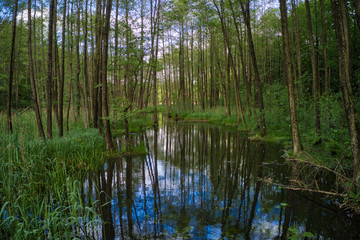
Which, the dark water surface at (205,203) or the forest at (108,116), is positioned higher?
the forest at (108,116)

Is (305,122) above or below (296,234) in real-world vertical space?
above

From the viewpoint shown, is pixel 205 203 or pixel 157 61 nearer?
pixel 205 203

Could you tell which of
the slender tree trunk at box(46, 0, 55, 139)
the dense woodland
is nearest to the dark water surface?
the dense woodland

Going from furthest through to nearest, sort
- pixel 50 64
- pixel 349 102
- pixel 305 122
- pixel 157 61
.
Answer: pixel 157 61, pixel 305 122, pixel 50 64, pixel 349 102

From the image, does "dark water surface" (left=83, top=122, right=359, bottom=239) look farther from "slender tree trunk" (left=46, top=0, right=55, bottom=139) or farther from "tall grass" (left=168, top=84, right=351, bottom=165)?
"slender tree trunk" (left=46, top=0, right=55, bottom=139)

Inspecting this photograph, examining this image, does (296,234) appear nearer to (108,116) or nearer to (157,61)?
(108,116)

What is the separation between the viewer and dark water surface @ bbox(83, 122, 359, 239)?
3.53 m

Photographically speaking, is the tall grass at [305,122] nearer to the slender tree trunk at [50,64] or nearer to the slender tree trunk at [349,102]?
the slender tree trunk at [349,102]

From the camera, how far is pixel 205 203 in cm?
462

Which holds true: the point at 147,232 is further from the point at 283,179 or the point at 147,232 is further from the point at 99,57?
the point at 99,57

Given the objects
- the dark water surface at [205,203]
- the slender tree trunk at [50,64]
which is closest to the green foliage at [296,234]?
the dark water surface at [205,203]

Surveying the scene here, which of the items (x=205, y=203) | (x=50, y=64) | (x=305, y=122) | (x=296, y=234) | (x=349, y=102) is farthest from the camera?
(x=305, y=122)

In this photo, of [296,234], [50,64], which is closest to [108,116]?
[50,64]

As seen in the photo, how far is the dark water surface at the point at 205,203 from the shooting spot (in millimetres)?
3525
